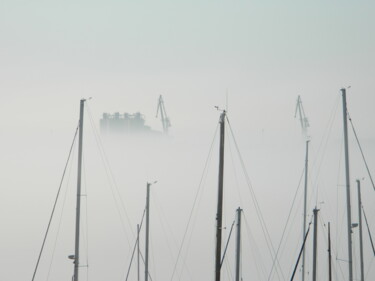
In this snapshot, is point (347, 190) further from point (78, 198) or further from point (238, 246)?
point (78, 198)

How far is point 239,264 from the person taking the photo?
2398 centimetres

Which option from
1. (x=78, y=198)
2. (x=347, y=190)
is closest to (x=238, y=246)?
(x=347, y=190)

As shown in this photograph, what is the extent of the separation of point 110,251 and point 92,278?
18376 mm

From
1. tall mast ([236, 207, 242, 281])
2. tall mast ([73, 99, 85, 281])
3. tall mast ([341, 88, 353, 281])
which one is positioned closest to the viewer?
tall mast ([73, 99, 85, 281])

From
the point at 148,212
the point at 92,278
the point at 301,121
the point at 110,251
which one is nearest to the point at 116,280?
the point at 92,278

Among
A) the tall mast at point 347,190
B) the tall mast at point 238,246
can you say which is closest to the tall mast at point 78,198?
the tall mast at point 238,246

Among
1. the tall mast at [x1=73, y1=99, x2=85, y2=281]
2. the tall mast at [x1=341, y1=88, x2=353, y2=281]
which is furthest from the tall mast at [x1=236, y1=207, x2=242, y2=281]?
the tall mast at [x1=73, y1=99, x2=85, y2=281]

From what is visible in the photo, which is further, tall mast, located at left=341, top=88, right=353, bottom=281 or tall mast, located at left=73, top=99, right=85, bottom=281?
tall mast, located at left=341, top=88, right=353, bottom=281

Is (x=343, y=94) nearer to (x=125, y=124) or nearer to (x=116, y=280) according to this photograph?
(x=116, y=280)

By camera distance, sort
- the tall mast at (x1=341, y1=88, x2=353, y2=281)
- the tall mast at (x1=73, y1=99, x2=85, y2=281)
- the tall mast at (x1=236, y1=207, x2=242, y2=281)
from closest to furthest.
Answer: the tall mast at (x1=73, y1=99, x2=85, y2=281), the tall mast at (x1=236, y1=207, x2=242, y2=281), the tall mast at (x1=341, y1=88, x2=353, y2=281)

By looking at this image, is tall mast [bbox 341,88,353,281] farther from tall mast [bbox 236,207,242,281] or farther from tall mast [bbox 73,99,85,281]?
tall mast [bbox 73,99,85,281]

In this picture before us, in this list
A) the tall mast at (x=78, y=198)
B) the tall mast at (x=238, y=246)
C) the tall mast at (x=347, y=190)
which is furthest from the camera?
the tall mast at (x=347, y=190)

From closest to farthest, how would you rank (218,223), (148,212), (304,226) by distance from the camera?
(218,223) < (148,212) < (304,226)

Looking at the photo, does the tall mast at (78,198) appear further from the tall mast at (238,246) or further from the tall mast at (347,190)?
the tall mast at (347,190)
